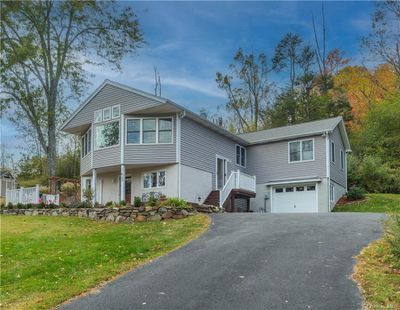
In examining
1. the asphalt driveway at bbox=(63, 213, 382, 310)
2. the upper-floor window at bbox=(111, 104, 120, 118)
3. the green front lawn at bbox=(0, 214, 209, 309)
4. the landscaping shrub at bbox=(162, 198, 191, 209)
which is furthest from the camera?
the upper-floor window at bbox=(111, 104, 120, 118)

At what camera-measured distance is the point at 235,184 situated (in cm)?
2178

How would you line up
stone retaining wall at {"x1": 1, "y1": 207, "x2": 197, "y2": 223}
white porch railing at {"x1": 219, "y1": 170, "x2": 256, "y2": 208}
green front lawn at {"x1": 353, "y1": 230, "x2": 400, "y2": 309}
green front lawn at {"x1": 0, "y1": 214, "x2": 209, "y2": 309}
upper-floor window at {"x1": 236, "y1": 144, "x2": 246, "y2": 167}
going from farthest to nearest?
upper-floor window at {"x1": 236, "y1": 144, "x2": 246, "y2": 167}
white porch railing at {"x1": 219, "y1": 170, "x2": 256, "y2": 208}
stone retaining wall at {"x1": 1, "y1": 207, "x2": 197, "y2": 223}
green front lawn at {"x1": 0, "y1": 214, "x2": 209, "y2": 309}
green front lawn at {"x1": 353, "y1": 230, "x2": 400, "y2": 309}

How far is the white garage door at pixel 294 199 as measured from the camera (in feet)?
76.9

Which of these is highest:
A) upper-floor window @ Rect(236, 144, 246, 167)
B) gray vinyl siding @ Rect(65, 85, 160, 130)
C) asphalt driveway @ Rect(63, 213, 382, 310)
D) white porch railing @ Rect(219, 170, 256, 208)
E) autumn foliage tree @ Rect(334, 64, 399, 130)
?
autumn foliage tree @ Rect(334, 64, 399, 130)

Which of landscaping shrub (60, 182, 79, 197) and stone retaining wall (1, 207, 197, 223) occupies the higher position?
landscaping shrub (60, 182, 79, 197)

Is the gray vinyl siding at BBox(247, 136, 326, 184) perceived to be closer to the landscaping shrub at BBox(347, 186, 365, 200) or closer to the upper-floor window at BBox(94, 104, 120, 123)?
the landscaping shrub at BBox(347, 186, 365, 200)

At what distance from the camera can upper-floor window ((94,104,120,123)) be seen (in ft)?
67.6

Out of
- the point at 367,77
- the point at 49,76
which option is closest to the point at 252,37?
the point at 367,77

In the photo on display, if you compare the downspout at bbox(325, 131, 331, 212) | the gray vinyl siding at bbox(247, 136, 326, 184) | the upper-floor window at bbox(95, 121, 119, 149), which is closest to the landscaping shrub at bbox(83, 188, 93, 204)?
the upper-floor window at bbox(95, 121, 119, 149)

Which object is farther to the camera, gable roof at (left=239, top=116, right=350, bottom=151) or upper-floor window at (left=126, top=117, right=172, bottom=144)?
gable roof at (left=239, top=116, right=350, bottom=151)

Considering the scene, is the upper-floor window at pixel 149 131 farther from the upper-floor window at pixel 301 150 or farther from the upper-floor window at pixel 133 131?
the upper-floor window at pixel 301 150

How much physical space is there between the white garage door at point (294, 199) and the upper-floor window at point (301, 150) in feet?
5.02

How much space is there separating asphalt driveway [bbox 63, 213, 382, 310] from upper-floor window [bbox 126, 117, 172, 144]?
29.8 ft

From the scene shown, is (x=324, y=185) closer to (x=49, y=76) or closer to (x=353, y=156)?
(x=353, y=156)
